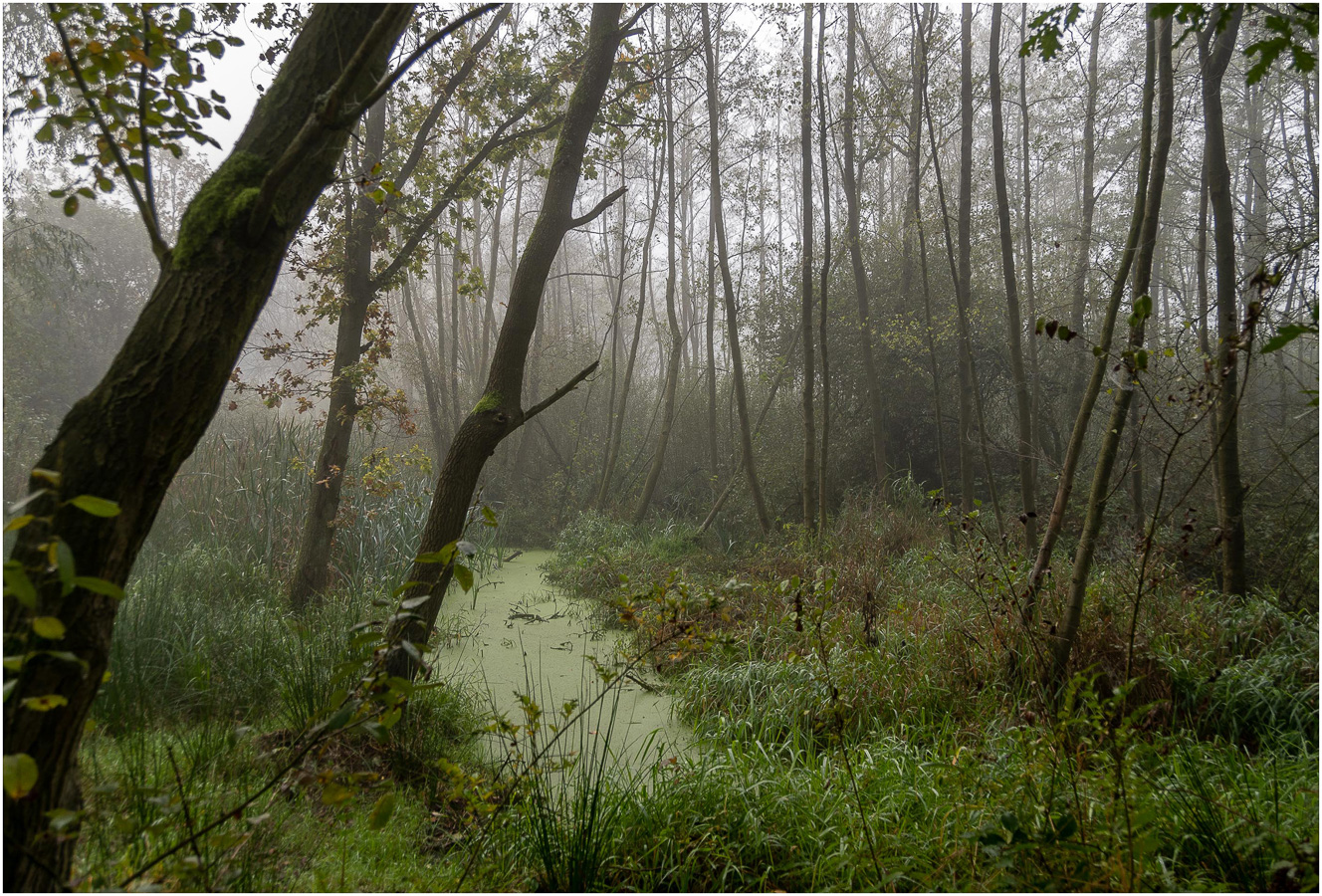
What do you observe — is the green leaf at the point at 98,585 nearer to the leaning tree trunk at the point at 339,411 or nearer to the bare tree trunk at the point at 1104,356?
the bare tree trunk at the point at 1104,356

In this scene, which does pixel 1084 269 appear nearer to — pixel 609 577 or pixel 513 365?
pixel 609 577

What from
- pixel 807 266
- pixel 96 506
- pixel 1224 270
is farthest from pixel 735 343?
pixel 96 506

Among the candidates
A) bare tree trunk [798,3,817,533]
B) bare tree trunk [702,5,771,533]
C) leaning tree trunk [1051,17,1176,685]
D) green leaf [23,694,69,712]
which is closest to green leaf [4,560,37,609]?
green leaf [23,694,69,712]

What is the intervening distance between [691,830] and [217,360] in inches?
73.6

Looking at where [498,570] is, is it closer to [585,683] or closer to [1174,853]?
[585,683]

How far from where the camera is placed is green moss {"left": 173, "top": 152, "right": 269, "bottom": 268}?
124 cm

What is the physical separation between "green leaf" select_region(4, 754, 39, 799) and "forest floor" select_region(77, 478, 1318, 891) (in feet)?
1.21

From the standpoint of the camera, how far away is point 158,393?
3.74ft

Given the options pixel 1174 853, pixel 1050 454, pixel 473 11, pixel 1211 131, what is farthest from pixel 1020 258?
pixel 473 11

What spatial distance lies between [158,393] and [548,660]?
3.45 meters

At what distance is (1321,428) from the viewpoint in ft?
7.33

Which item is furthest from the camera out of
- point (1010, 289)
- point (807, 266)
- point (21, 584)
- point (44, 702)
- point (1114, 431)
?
point (807, 266)

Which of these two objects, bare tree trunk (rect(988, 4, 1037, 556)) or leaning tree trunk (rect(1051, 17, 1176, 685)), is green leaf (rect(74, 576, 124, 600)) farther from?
bare tree trunk (rect(988, 4, 1037, 556))

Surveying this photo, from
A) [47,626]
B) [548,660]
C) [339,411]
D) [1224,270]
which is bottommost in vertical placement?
[548,660]
